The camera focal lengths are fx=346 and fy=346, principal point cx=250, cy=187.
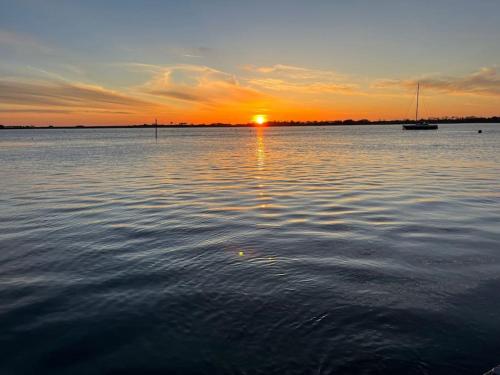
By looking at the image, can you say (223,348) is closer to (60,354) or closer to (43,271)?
(60,354)

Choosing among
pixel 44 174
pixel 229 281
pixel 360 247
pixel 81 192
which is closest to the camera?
pixel 229 281

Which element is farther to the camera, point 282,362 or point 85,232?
point 85,232

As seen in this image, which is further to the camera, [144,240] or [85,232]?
[85,232]

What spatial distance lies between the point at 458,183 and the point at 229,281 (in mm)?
21325

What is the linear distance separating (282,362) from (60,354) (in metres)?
3.76

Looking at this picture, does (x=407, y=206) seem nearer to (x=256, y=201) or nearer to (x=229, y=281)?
(x=256, y=201)

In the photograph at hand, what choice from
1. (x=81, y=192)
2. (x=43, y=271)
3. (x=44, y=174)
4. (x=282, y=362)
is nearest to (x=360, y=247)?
(x=282, y=362)

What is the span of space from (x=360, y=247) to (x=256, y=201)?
28.0 feet

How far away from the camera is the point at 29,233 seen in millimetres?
13266

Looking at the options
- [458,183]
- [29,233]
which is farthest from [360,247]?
[458,183]

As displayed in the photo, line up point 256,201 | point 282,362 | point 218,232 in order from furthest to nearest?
point 256,201 < point 218,232 < point 282,362

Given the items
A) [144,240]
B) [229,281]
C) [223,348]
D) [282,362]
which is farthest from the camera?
[144,240]

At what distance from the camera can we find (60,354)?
5.88 meters

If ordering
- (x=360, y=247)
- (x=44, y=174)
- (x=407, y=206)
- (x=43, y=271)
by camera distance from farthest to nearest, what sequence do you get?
(x=44, y=174) < (x=407, y=206) < (x=360, y=247) < (x=43, y=271)
